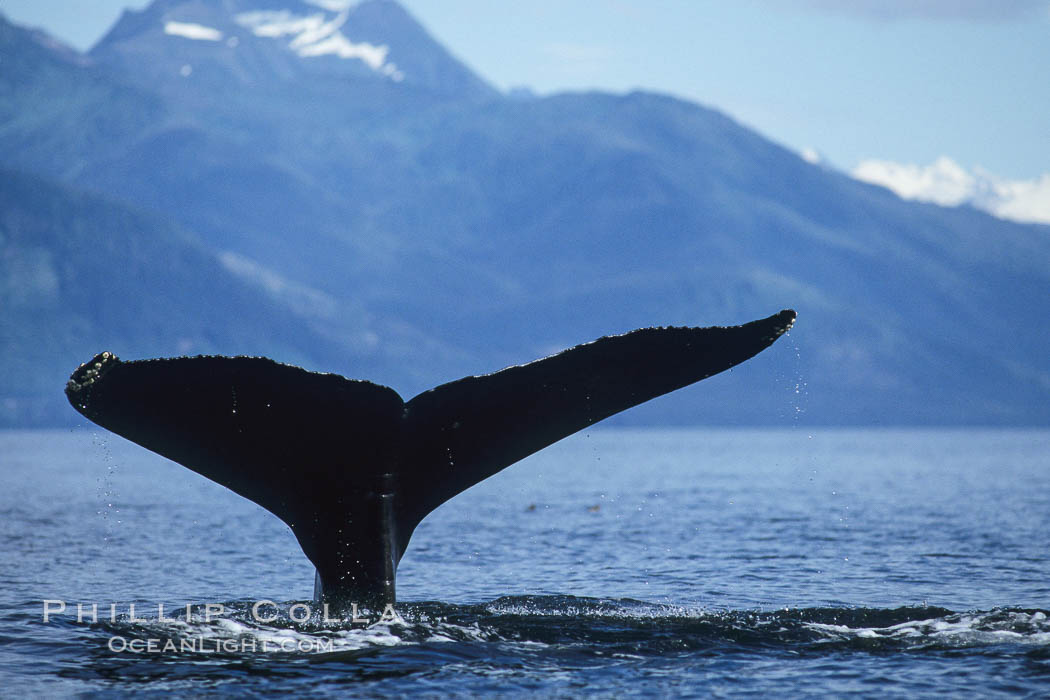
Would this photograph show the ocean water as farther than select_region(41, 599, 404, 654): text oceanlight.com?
No

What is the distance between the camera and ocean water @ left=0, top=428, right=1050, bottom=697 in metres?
8.43

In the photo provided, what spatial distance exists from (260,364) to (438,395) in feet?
3.57

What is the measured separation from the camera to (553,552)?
19.4m

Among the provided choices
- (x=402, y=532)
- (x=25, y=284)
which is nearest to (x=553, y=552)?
(x=402, y=532)

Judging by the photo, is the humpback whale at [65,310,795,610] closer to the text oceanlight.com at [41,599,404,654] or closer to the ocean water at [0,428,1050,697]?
the text oceanlight.com at [41,599,404,654]

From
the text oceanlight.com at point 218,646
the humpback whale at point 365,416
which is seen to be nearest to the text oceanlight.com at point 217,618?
the text oceanlight.com at point 218,646

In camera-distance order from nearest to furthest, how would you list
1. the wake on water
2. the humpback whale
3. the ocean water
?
1. the humpback whale
2. the ocean water
3. the wake on water

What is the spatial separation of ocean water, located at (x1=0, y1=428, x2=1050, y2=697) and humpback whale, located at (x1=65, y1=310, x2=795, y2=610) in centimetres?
127

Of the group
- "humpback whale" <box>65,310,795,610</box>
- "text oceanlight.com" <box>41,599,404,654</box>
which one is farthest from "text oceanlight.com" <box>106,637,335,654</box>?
"humpback whale" <box>65,310,795,610</box>

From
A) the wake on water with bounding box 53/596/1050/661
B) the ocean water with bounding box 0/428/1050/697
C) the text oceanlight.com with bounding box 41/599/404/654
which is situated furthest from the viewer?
the wake on water with bounding box 53/596/1050/661

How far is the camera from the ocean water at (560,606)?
843cm

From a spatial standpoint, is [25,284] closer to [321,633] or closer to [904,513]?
[904,513]

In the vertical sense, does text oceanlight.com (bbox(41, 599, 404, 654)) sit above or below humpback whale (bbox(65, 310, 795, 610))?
below

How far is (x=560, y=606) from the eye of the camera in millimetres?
11672
